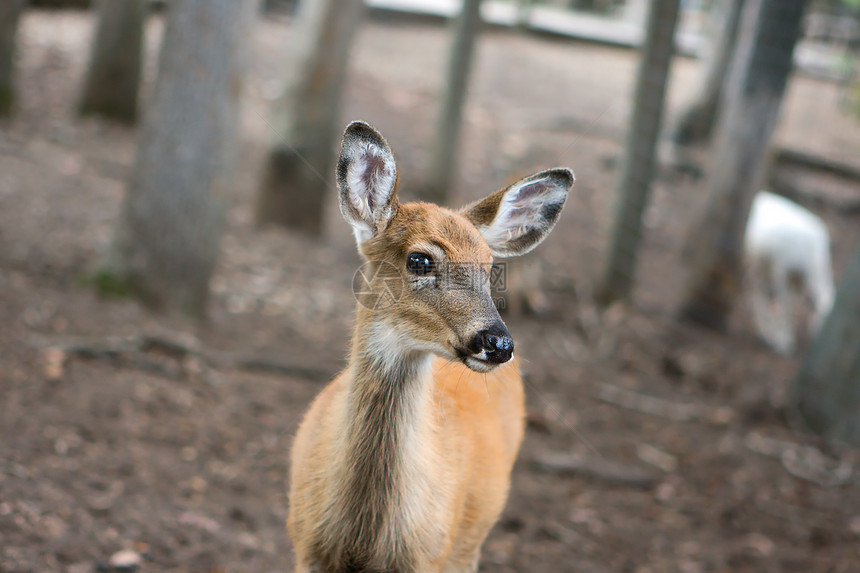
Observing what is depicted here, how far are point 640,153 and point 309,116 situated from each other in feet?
11.7

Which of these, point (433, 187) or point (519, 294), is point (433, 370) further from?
point (433, 187)

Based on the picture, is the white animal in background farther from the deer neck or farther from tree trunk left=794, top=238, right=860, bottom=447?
the deer neck

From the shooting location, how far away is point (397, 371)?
126 inches

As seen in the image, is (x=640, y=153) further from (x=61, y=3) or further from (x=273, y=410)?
(x=61, y=3)

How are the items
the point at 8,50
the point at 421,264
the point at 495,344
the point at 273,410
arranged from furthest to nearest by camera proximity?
the point at 8,50, the point at 273,410, the point at 421,264, the point at 495,344

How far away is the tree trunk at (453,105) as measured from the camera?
409 inches

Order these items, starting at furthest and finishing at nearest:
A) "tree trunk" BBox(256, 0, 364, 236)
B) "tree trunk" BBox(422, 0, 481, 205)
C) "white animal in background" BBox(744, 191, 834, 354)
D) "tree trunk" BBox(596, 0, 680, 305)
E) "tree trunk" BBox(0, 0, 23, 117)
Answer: "tree trunk" BBox(422, 0, 481, 205)
"white animal in background" BBox(744, 191, 834, 354)
"tree trunk" BBox(0, 0, 23, 117)
"tree trunk" BBox(256, 0, 364, 236)
"tree trunk" BBox(596, 0, 680, 305)

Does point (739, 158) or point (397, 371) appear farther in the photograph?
point (739, 158)

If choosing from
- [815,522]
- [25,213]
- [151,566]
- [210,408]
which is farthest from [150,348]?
[815,522]

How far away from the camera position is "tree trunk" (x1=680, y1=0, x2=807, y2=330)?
8.56 meters

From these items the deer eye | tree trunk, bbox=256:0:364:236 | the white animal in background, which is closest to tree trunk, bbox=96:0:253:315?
tree trunk, bbox=256:0:364:236

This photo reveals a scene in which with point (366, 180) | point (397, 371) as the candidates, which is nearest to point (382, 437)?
point (397, 371)

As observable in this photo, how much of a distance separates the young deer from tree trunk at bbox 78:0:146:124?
9.09m

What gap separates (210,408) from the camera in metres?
5.66
